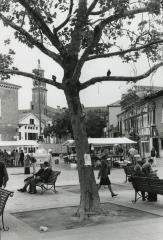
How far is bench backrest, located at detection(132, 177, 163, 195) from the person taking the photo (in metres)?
12.2

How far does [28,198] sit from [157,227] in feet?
22.7

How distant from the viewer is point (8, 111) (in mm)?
59000

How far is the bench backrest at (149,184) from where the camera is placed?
12234mm

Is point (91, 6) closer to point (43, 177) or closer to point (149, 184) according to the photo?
point (149, 184)

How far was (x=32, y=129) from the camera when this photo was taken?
85.4 m

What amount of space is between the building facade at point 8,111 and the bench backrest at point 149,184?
4637 centimetres

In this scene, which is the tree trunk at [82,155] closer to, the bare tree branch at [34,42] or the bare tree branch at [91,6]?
the bare tree branch at [34,42]

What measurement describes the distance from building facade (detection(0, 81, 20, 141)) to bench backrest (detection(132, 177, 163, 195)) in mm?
46369

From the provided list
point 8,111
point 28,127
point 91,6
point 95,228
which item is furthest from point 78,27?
point 28,127

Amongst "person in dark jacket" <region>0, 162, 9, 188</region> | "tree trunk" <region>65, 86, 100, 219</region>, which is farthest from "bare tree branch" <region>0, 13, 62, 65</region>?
"person in dark jacket" <region>0, 162, 9, 188</region>

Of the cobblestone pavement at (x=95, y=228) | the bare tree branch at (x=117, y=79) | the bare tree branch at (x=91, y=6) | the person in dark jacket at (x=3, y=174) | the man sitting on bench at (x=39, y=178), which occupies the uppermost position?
the bare tree branch at (x=91, y=6)

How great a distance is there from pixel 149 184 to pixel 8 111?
4794 cm

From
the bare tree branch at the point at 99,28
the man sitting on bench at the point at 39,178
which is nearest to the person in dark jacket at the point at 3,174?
the man sitting on bench at the point at 39,178

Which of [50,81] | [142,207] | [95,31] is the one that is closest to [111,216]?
[142,207]
